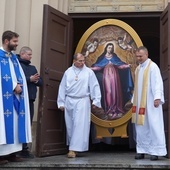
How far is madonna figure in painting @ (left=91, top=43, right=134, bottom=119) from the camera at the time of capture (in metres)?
7.04

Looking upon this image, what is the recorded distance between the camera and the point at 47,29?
257 inches

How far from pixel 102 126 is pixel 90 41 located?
1595mm

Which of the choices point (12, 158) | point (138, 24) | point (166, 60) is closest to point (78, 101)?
point (12, 158)

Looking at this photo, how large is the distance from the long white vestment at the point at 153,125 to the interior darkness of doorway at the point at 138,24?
5.77 ft

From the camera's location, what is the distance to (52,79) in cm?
655

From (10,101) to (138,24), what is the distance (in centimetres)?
584

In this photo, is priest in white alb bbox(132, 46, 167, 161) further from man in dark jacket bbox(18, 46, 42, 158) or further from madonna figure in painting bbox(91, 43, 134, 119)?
man in dark jacket bbox(18, 46, 42, 158)

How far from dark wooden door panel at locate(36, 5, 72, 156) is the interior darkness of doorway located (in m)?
0.69

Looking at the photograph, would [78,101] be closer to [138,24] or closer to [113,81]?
[113,81]

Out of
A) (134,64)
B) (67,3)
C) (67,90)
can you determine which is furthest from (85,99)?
(67,3)

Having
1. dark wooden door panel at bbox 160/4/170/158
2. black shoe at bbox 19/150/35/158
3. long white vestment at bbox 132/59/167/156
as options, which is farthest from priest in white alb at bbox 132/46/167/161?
black shoe at bbox 19/150/35/158

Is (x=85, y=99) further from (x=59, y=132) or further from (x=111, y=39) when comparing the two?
(x=111, y=39)

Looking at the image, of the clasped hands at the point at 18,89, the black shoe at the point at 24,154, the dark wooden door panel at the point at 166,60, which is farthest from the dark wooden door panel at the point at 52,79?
the dark wooden door panel at the point at 166,60

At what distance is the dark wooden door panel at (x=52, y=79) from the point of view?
6.26 meters
